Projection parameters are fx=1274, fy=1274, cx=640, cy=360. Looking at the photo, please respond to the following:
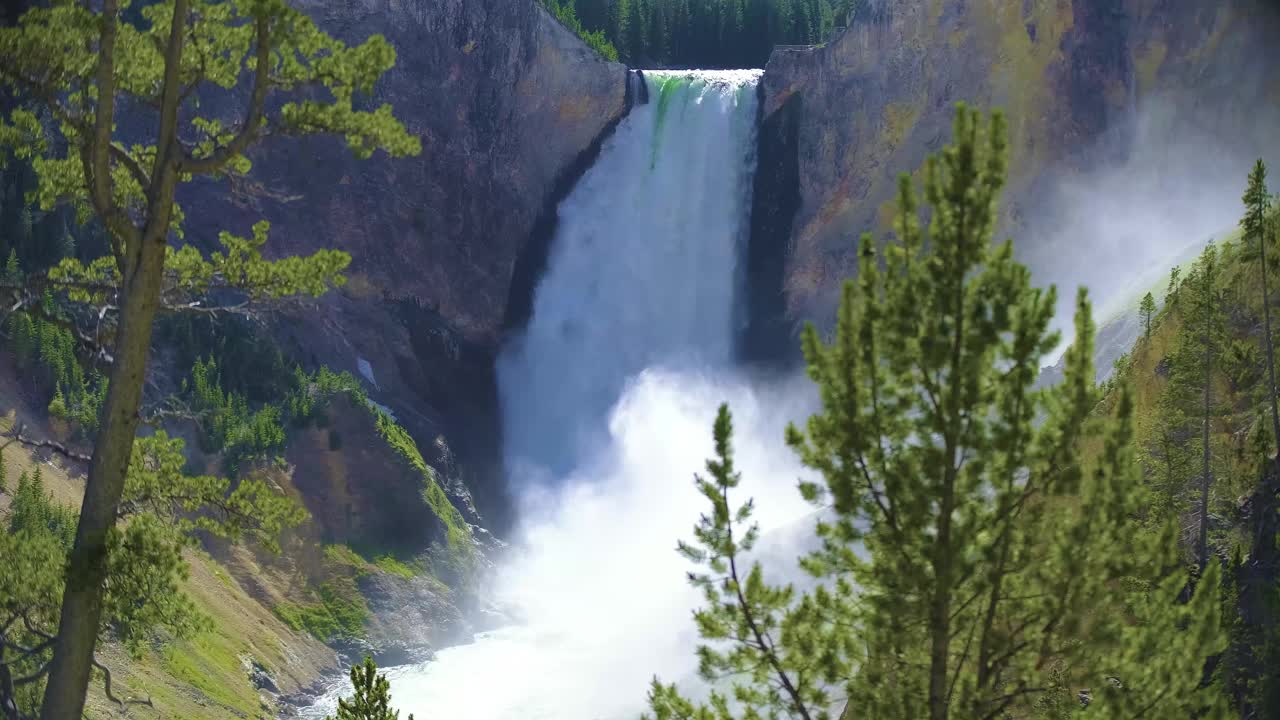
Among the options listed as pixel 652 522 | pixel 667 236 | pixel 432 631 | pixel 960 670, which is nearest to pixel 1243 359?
pixel 960 670

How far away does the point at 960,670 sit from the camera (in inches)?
464

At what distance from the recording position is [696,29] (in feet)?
318

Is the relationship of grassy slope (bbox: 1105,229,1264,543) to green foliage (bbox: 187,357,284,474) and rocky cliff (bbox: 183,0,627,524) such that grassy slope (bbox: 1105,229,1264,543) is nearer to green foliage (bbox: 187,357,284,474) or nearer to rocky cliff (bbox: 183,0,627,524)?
green foliage (bbox: 187,357,284,474)

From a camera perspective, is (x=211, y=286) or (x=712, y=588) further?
(x=211, y=286)

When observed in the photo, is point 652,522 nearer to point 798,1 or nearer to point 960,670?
point 798,1

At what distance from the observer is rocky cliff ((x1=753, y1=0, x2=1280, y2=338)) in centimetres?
6325

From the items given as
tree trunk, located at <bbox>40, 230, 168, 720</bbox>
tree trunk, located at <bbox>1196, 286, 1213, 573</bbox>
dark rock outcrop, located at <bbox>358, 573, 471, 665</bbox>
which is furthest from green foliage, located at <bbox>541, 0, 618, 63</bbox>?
tree trunk, located at <bbox>40, 230, 168, 720</bbox>

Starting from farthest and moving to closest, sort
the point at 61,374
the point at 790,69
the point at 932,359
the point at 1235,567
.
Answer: the point at 790,69
the point at 61,374
the point at 1235,567
the point at 932,359

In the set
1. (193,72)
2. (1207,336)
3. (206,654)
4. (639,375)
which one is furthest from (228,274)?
(639,375)

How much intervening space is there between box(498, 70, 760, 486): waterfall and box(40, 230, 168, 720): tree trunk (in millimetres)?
65813

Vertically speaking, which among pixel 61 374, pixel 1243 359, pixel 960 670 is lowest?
pixel 960 670

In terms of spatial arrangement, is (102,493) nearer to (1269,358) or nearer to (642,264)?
(1269,358)

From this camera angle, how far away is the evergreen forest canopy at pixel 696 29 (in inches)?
3767

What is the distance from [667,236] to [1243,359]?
2035 inches
